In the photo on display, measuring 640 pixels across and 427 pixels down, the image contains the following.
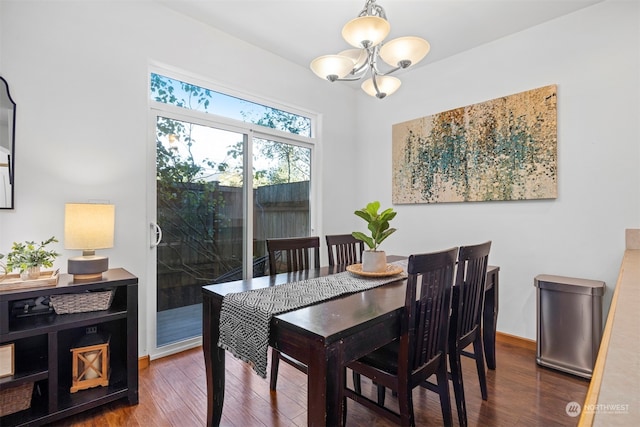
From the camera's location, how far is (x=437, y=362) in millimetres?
A: 1587

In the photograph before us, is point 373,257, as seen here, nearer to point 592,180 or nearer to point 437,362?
point 437,362

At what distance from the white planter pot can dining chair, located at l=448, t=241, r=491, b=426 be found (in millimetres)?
442

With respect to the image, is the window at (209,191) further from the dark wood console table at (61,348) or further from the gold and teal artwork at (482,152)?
the gold and teal artwork at (482,152)

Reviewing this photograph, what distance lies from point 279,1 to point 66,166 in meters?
1.95

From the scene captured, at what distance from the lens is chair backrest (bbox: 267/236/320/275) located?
86.7 inches

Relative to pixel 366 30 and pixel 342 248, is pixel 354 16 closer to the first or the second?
pixel 366 30

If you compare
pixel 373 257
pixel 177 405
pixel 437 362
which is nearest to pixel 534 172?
pixel 373 257

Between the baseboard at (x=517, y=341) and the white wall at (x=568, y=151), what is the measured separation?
0.05 m

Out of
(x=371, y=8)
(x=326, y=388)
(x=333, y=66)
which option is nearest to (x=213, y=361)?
(x=326, y=388)

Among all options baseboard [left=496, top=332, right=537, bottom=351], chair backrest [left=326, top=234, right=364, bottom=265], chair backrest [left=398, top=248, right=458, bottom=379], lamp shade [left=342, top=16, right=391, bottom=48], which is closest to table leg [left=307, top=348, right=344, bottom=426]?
chair backrest [left=398, top=248, right=458, bottom=379]

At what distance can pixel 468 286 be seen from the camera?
5.71 ft

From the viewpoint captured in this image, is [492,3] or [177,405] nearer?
[177,405]

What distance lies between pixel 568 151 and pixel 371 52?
6.18 feet

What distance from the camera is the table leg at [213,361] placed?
161 centimetres
